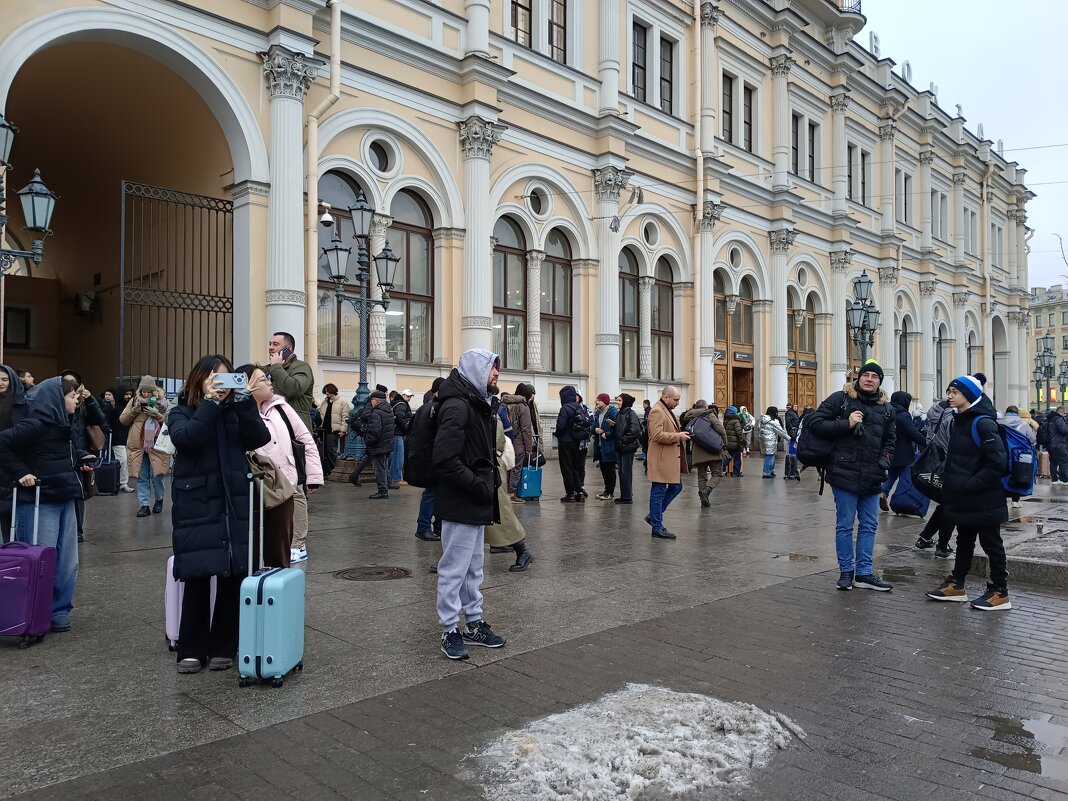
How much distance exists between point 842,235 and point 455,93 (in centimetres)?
1998

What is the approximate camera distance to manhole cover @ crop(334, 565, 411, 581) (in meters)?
6.95

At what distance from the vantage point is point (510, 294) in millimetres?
21781

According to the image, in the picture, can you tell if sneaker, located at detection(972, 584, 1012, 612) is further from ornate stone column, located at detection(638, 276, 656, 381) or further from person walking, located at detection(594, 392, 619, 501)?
ornate stone column, located at detection(638, 276, 656, 381)

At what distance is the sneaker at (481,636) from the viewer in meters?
5.05

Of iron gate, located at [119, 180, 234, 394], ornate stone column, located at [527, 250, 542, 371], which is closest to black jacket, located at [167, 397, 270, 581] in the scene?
iron gate, located at [119, 180, 234, 394]

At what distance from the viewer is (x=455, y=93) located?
1923 centimetres

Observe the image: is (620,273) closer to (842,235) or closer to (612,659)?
(842,235)

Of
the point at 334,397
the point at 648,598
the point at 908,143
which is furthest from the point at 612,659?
the point at 908,143

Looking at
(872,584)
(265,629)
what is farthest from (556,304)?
(265,629)

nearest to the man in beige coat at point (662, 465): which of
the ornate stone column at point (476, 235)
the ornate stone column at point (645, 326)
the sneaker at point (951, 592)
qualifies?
the sneaker at point (951, 592)

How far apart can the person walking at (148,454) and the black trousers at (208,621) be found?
6306 millimetres

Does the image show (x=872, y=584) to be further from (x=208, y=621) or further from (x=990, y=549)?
(x=208, y=621)

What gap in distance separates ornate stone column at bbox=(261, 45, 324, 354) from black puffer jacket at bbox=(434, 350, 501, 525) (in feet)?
37.4

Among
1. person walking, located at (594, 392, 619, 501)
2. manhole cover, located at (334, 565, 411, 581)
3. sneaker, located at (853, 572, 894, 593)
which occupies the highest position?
person walking, located at (594, 392, 619, 501)
